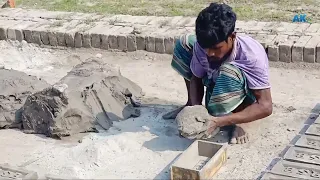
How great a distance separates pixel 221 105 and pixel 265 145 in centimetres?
47

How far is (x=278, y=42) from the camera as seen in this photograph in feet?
18.7

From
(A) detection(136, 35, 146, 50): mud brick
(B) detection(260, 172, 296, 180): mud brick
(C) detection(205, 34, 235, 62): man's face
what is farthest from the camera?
(A) detection(136, 35, 146, 50): mud brick

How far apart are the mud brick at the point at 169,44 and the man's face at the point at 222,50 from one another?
219cm

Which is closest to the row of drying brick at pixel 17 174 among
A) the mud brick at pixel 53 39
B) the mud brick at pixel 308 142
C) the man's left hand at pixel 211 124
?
the man's left hand at pixel 211 124

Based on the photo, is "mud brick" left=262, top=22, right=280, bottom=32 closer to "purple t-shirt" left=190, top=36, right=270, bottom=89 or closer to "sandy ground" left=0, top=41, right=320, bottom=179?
"sandy ground" left=0, top=41, right=320, bottom=179

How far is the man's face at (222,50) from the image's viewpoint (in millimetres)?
3714

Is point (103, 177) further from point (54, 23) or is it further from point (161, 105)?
point (54, 23)

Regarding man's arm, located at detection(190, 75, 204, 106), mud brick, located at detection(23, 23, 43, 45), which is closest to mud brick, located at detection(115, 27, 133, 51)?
mud brick, located at detection(23, 23, 43, 45)

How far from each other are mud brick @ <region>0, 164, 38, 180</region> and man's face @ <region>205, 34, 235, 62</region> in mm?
1416

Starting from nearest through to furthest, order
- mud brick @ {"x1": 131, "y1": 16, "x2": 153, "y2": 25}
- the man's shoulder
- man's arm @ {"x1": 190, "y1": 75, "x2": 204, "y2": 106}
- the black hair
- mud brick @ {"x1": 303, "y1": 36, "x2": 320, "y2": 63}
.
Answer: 1. the black hair
2. the man's shoulder
3. man's arm @ {"x1": 190, "y1": 75, "x2": 204, "y2": 106}
4. mud brick @ {"x1": 303, "y1": 36, "x2": 320, "y2": 63}
5. mud brick @ {"x1": 131, "y1": 16, "x2": 153, "y2": 25}

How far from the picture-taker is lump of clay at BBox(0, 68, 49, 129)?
464 centimetres

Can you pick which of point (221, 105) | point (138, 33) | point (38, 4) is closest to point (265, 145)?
point (221, 105)

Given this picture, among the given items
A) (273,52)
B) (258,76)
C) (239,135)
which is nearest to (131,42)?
(273,52)

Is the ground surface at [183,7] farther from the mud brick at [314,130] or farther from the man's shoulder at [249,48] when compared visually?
the man's shoulder at [249,48]
